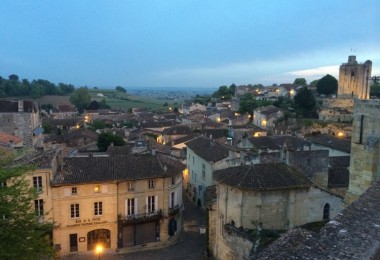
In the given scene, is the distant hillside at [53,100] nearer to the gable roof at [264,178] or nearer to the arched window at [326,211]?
the gable roof at [264,178]

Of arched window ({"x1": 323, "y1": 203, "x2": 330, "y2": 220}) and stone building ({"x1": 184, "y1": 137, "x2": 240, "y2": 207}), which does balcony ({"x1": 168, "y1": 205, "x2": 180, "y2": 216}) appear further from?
arched window ({"x1": 323, "y1": 203, "x2": 330, "y2": 220})

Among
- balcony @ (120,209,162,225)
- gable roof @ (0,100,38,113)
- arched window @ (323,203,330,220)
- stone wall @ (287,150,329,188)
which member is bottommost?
balcony @ (120,209,162,225)

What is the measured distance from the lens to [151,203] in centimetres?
A: 3338

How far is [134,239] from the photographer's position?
3291 cm

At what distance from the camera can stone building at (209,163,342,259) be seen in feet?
82.9

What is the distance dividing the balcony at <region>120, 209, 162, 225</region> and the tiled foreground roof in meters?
26.6

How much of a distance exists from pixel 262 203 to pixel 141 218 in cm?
1207

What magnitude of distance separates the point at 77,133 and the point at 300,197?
57574 millimetres

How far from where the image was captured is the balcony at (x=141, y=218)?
1267 inches

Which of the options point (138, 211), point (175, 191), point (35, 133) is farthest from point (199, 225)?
point (35, 133)

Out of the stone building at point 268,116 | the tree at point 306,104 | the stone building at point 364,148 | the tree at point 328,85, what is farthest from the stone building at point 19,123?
the tree at point 328,85

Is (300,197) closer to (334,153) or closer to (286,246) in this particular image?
(286,246)

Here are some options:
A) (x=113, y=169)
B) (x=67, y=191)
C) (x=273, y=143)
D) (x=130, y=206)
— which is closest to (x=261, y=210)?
(x=130, y=206)

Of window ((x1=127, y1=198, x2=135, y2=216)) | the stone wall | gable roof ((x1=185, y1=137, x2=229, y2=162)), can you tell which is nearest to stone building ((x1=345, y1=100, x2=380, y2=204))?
the stone wall
